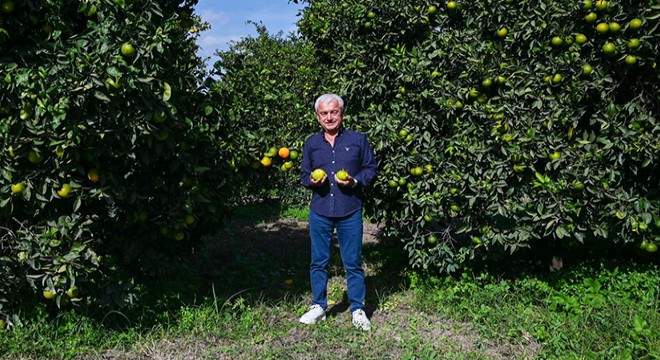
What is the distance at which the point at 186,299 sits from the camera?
15.1 feet

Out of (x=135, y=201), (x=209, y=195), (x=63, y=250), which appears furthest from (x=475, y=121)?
(x=63, y=250)

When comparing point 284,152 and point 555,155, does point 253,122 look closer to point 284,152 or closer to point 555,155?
point 284,152

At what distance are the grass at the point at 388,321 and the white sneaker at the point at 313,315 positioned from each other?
0.07 meters

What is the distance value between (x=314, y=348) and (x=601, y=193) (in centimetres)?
241

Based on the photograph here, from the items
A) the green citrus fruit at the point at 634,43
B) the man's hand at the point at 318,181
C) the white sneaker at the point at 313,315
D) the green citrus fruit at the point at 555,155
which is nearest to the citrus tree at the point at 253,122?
the man's hand at the point at 318,181

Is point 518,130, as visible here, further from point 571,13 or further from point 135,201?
point 135,201

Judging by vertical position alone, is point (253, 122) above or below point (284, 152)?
above

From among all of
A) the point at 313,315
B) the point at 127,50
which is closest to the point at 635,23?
the point at 313,315

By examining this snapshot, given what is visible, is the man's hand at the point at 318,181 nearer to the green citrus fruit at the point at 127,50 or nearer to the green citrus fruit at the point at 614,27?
the green citrus fruit at the point at 127,50

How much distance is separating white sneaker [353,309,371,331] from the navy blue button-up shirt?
791 mm

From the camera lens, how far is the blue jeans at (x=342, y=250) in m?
4.23

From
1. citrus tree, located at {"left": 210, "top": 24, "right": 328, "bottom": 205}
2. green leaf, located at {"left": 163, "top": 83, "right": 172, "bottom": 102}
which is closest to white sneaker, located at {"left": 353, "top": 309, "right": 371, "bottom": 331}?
citrus tree, located at {"left": 210, "top": 24, "right": 328, "bottom": 205}

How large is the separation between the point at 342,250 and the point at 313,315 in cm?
56

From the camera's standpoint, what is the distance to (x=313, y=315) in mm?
4340
